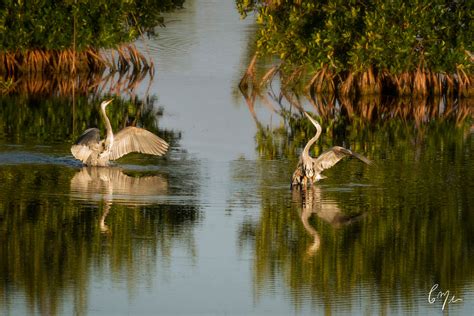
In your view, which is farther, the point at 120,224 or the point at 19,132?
the point at 19,132

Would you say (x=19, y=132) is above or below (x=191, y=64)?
below

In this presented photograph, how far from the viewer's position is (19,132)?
2128cm

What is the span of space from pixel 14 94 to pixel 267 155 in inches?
341

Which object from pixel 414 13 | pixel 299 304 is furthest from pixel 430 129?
pixel 299 304

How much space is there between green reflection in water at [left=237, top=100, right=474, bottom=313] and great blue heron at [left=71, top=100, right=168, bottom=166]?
148 cm

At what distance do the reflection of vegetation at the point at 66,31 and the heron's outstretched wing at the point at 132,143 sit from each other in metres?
11.2

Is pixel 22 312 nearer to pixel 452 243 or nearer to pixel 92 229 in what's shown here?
pixel 92 229

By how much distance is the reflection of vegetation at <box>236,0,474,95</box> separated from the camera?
2630cm

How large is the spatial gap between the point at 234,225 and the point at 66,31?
661 inches

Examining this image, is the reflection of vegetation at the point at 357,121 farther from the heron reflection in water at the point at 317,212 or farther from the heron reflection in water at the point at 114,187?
the heron reflection in water at the point at 317,212

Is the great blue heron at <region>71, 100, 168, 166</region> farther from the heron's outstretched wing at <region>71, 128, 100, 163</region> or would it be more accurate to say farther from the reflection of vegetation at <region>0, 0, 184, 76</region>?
the reflection of vegetation at <region>0, 0, 184, 76</region>
